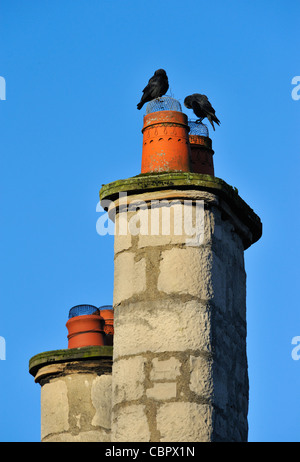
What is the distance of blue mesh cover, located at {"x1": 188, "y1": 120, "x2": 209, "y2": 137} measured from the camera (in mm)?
6913

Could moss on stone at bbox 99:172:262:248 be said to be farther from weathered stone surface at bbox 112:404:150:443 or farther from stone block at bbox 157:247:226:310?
weathered stone surface at bbox 112:404:150:443

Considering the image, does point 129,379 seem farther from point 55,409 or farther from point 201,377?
point 55,409

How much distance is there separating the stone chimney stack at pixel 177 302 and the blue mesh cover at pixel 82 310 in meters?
1.88

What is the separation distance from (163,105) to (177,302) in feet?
5.16

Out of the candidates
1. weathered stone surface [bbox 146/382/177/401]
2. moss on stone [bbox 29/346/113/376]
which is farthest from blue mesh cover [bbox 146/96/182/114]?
weathered stone surface [bbox 146/382/177/401]

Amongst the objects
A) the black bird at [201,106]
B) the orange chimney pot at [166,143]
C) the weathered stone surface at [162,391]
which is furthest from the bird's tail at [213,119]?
the weathered stone surface at [162,391]

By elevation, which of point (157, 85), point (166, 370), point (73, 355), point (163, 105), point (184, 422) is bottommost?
point (184, 422)

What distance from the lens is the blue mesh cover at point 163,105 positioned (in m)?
6.46

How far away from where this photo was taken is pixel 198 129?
6.97 metres

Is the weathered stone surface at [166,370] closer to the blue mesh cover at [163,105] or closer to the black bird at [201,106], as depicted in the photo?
the blue mesh cover at [163,105]

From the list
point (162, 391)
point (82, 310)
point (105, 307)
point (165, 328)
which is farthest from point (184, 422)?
point (105, 307)
